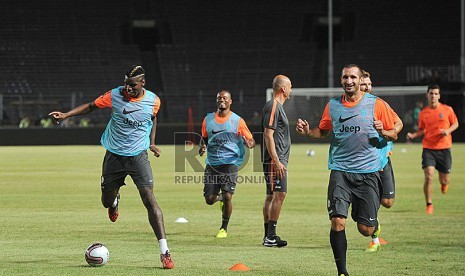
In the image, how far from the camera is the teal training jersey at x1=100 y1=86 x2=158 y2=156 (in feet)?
33.1

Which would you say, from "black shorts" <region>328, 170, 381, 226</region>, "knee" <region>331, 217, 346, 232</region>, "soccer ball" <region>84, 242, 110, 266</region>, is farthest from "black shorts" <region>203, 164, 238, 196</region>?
"knee" <region>331, 217, 346, 232</region>

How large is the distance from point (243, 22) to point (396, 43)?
9118 mm

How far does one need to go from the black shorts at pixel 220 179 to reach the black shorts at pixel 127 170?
2.62 meters

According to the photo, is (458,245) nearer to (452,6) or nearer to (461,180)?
(461,180)

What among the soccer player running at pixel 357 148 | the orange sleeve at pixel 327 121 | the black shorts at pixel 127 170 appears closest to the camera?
the soccer player running at pixel 357 148

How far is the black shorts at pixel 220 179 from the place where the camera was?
41.9ft

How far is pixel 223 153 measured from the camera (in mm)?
12914

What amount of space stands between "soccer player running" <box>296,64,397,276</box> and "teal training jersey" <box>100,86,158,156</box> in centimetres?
206

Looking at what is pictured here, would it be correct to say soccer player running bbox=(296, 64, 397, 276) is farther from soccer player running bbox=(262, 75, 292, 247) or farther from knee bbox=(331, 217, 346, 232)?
soccer player running bbox=(262, 75, 292, 247)

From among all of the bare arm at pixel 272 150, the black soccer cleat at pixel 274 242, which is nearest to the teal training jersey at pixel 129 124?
the bare arm at pixel 272 150

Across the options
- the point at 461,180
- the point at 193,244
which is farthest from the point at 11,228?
the point at 461,180

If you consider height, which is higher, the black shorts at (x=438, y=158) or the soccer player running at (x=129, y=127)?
the soccer player running at (x=129, y=127)

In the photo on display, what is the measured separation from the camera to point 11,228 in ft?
43.8

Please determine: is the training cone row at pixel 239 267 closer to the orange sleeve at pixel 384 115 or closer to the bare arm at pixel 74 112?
the orange sleeve at pixel 384 115
